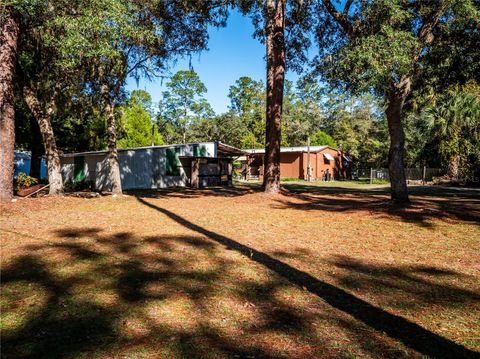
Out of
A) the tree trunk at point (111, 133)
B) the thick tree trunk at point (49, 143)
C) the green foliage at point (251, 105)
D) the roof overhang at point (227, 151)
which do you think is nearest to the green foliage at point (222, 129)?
the green foliage at point (251, 105)

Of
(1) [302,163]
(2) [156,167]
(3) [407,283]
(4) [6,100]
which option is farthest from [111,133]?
(1) [302,163]

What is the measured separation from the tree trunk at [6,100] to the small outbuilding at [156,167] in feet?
40.9

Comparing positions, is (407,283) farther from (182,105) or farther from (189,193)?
(182,105)

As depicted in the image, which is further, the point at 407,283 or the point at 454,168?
the point at 454,168

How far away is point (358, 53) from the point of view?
9039 millimetres

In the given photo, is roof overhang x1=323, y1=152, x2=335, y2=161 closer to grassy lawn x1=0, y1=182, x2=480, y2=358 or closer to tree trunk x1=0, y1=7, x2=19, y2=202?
grassy lawn x1=0, y1=182, x2=480, y2=358

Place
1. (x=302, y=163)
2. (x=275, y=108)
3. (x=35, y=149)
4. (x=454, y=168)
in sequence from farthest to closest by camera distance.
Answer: (x=302, y=163) → (x=454, y=168) → (x=35, y=149) → (x=275, y=108)

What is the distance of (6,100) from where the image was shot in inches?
459

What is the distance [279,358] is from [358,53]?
8.39 metres

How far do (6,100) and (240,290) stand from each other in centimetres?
1161

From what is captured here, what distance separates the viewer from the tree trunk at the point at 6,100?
1152 cm

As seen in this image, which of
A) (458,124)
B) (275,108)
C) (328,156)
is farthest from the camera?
(328,156)

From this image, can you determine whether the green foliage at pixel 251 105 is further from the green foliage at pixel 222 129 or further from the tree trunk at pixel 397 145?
the tree trunk at pixel 397 145

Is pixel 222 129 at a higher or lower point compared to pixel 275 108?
higher
